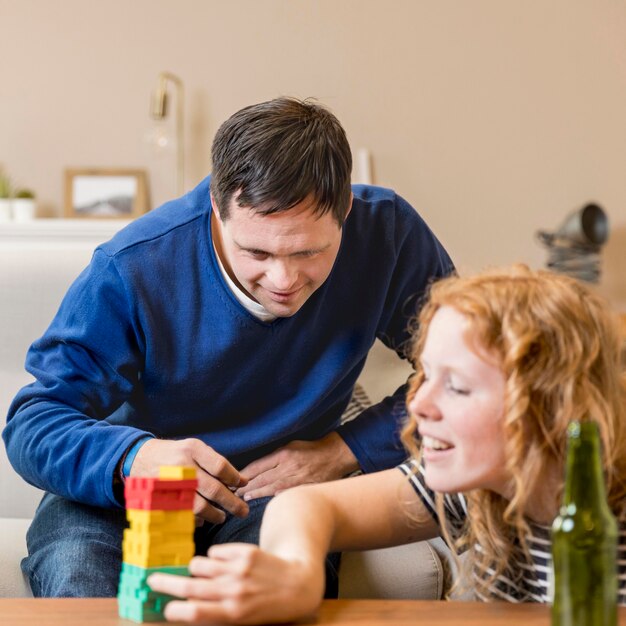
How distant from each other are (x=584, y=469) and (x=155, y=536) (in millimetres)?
397

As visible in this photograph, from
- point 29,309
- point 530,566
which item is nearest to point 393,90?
point 29,309

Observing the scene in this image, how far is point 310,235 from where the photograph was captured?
1.49 meters

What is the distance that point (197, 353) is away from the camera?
5.42 feet

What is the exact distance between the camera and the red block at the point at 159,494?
907 mm

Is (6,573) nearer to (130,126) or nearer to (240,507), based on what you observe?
(240,507)

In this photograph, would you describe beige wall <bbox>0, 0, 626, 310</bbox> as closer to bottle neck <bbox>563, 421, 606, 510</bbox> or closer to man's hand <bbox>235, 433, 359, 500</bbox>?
man's hand <bbox>235, 433, 359, 500</bbox>

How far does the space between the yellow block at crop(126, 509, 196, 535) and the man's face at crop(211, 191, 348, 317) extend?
2.00 ft

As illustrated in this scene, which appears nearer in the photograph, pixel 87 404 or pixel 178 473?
pixel 178 473

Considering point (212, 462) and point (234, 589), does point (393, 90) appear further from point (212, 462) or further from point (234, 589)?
point (234, 589)

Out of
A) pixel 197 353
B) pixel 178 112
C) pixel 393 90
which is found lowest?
pixel 197 353

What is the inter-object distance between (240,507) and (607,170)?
3.11m

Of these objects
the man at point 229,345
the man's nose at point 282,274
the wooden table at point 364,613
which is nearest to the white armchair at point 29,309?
the man at point 229,345

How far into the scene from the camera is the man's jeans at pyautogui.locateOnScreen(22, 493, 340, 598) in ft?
4.51

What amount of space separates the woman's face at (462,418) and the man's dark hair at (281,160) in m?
0.50
